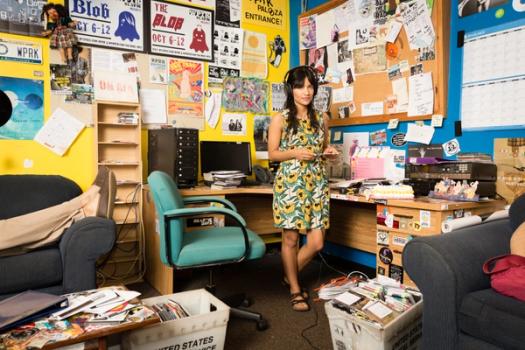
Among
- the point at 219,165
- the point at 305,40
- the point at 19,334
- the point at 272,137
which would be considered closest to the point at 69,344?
the point at 19,334

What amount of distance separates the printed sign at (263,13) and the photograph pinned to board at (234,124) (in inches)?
33.5

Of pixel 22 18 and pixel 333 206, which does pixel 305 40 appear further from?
pixel 22 18

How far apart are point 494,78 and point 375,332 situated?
163 cm

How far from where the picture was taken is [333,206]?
10.4 feet

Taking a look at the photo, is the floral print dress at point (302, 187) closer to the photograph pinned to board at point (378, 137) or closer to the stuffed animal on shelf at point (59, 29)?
the photograph pinned to board at point (378, 137)

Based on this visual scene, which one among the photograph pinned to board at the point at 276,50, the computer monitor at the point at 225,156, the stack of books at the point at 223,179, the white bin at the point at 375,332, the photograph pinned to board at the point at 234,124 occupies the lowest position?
the white bin at the point at 375,332

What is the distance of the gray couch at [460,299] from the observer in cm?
125

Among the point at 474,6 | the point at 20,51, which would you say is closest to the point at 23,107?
the point at 20,51

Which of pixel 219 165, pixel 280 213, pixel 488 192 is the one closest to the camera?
pixel 488 192

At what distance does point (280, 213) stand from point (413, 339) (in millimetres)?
949

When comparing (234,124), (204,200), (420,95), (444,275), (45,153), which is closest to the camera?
(444,275)

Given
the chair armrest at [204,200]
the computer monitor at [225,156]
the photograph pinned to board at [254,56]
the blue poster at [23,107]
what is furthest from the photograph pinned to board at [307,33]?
the blue poster at [23,107]

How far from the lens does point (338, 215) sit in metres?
3.15

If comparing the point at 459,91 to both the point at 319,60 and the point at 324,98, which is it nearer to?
the point at 324,98
